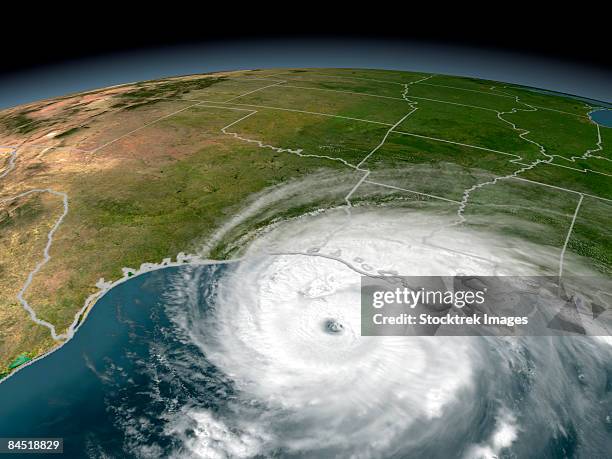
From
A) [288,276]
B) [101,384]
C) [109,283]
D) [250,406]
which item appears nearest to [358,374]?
[250,406]

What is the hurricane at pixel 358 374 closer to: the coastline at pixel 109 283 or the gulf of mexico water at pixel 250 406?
the gulf of mexico water at pixel 250 406

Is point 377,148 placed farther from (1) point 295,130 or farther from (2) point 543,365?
(2) point 543,365

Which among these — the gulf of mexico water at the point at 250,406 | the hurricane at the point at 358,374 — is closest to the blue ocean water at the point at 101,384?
the gulf of mexico water at the point at 250,406

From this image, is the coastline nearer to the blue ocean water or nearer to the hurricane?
the blue ocean water

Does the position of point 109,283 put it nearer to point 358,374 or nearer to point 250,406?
point 250,406


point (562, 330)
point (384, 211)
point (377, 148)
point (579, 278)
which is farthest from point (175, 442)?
point (377, 148)
